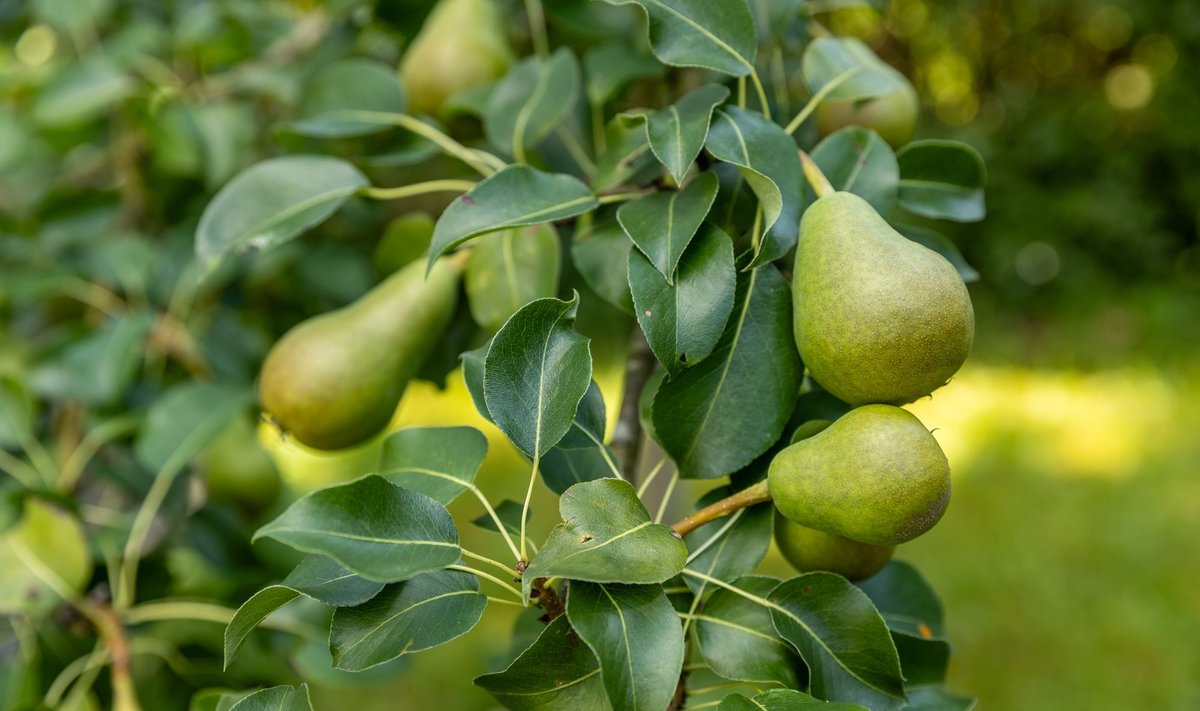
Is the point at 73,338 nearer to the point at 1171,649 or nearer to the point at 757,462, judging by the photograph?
the point at 757,462

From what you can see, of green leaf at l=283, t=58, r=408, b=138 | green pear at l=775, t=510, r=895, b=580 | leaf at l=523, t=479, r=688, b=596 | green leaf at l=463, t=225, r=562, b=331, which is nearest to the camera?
leaf at l=523, t=479, r=688, b=596

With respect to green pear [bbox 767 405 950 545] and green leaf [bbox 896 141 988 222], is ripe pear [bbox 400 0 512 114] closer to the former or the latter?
green leaf [bbox 896 141 988 222]

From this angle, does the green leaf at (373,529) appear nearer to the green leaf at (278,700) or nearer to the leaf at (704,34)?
the green leaf at (278,700)

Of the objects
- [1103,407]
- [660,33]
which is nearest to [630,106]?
[660,33]

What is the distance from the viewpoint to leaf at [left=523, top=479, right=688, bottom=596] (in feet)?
1.32

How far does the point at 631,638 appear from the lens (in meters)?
0.42

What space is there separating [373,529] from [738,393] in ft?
0.64

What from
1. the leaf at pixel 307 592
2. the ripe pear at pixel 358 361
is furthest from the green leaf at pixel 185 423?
the leaf at pixel 307 592

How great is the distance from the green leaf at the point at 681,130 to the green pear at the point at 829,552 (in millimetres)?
192

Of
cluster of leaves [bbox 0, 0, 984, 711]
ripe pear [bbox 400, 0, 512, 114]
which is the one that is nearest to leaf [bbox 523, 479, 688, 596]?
cluster of leaves [bbox 0, 0, 984, 711]

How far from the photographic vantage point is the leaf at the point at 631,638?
406 mm

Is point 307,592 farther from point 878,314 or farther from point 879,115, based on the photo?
point 879,115

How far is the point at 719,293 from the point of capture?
0.48 metres

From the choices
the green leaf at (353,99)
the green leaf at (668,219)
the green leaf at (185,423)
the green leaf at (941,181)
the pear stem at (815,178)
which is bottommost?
the green leaf at (185,423)
